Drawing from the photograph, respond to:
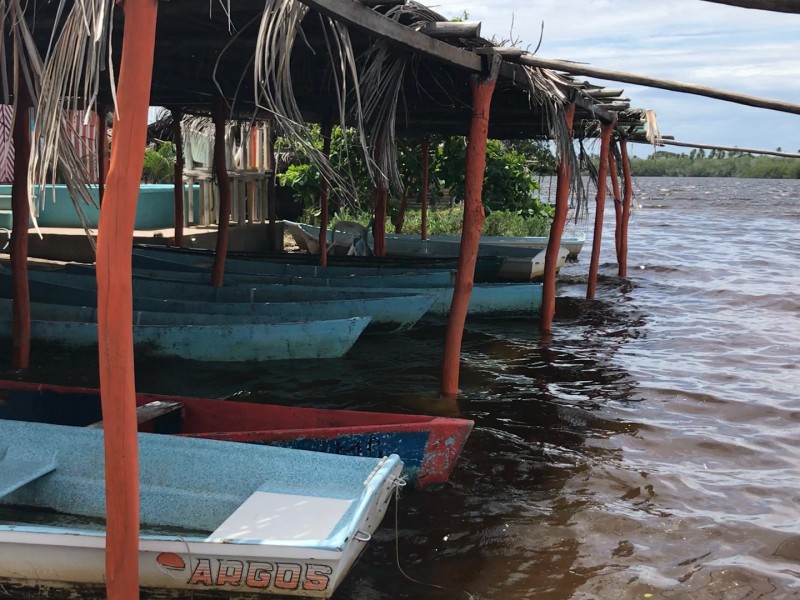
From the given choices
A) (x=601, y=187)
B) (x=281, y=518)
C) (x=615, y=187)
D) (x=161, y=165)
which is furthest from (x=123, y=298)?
(x=161, y=165)

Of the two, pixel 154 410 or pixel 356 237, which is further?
pixel 356 237

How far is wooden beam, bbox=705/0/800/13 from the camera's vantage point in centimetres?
314

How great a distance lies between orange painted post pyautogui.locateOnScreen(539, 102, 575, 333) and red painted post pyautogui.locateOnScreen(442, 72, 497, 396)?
224 centimetres

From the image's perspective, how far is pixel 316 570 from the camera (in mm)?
3607

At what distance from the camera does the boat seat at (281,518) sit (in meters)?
3.77

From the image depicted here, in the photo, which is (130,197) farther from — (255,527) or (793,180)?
(793,180)

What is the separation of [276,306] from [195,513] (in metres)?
4.92

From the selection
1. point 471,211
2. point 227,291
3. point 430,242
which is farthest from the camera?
point 430,242

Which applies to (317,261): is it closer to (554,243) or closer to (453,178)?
(554,243)

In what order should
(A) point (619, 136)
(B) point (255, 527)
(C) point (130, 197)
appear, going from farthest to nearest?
1. (A) point (619, 136)
2. (B) point (255, 527)
3. (C) point (130, 197)

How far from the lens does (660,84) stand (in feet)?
21.7

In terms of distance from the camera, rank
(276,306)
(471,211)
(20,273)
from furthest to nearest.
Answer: (276,306)
(20,273)
(471,211)

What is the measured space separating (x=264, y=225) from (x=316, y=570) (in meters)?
14.5

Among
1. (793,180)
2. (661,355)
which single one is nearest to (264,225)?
(661,355)
